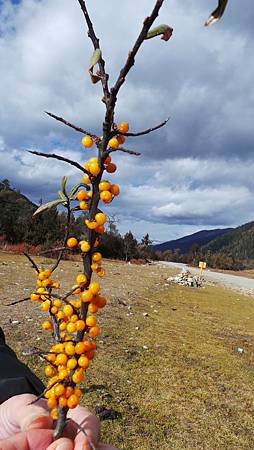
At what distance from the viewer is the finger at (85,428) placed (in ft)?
3.56

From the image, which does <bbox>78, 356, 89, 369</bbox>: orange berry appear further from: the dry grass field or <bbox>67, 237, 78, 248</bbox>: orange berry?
the dry grass field

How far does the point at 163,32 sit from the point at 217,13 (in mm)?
119

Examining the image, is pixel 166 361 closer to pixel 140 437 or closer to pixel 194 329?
pixel 140 437

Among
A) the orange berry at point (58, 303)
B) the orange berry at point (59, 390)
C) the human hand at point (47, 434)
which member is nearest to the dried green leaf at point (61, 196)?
the orange berry at point (58, 303)

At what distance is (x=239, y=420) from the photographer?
543 cm

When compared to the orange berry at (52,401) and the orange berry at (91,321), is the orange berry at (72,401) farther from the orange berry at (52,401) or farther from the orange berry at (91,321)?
the orange berry at (91,321)

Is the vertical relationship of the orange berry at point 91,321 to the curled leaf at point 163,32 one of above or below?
below

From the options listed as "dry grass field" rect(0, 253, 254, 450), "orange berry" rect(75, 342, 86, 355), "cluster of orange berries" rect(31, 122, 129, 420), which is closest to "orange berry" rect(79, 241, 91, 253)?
"cluster of orange berries" rect(31, 122, 129, 420)

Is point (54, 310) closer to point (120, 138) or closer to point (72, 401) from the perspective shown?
point (72, 401)

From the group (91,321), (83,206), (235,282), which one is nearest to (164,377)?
(91,321)

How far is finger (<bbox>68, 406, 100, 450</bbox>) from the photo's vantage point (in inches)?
42.7

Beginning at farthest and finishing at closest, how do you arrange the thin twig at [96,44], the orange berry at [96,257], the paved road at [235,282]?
the paved road at [235,282], the orange berry at [96,257], the thin twig at [96,44]

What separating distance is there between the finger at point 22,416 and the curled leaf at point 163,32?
4.03 ft

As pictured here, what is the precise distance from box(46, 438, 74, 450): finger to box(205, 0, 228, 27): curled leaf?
42.8 inches
